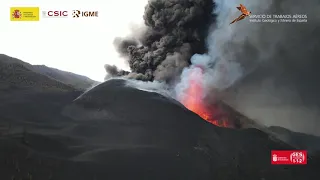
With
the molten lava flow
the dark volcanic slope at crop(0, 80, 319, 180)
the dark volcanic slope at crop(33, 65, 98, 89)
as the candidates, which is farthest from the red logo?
the dark volcanic slope at crop(33, 65, 98, 89)

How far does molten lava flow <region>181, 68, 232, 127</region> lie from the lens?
6284 cm

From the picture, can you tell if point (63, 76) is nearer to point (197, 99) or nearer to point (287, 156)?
point (197, 99)

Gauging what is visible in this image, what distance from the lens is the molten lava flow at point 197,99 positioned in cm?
6284

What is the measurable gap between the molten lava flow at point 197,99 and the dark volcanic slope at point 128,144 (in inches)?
224

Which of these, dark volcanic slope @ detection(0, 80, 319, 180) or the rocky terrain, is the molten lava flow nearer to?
the rocky terrain

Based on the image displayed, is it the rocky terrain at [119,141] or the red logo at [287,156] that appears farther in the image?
the red logo at [287,156]

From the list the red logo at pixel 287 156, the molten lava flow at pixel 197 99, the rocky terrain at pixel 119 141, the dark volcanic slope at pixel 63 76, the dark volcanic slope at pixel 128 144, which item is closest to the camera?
the dark volcanic slope at pixel 128 144

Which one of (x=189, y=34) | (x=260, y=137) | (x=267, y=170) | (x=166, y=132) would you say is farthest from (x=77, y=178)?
(x=189, y=34)

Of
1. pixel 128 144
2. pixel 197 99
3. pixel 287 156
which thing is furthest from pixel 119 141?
pixel 287 156

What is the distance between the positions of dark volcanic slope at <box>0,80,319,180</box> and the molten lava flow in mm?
5693

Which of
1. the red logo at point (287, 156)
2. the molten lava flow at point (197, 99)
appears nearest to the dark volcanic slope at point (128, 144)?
the red logo at point (287, 156)

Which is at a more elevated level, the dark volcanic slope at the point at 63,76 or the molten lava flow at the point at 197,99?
the dark volcanic slope at the point at 63,76

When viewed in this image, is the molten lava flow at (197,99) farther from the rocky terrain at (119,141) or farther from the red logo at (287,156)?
the red logo at (287,156)

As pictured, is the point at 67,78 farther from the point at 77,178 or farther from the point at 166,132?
the point at 77,178
